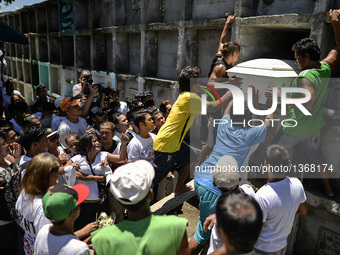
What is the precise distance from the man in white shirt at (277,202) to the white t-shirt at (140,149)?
4.86ft

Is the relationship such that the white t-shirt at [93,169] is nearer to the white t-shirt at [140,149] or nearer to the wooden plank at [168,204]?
the white t-shirt at [140,149]

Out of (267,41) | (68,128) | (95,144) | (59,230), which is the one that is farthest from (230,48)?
(59,230)

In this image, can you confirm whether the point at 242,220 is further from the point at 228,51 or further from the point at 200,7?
the point at 200,7

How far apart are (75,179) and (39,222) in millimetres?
937

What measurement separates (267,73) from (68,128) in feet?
9.12

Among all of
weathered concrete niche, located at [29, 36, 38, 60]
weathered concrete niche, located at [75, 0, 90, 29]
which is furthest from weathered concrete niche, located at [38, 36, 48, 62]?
weathered concrete niche, located at [75, 0, 90, 29]

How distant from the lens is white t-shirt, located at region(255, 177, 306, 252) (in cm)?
218

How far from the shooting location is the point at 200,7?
4.87 meters

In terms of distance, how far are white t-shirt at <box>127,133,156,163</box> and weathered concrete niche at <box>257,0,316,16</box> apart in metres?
2.44

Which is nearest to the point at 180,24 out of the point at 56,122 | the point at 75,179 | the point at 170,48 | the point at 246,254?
the point at 170,48

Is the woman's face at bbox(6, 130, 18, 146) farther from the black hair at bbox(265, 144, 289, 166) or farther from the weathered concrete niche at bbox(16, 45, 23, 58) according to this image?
the weathered concrete niche at bbox(16, 45, 23, 58)

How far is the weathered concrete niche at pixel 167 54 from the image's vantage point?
5.60 metres

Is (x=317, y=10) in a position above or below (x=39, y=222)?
above

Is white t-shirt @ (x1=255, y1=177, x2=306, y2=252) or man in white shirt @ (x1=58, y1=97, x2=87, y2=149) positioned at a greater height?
man in white shirt @ (x1=58, y1=97, x2=87, y2=149)
